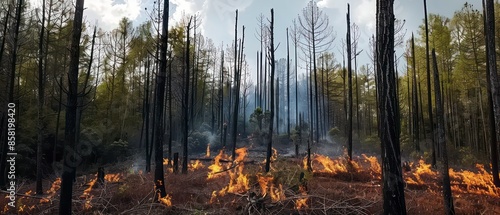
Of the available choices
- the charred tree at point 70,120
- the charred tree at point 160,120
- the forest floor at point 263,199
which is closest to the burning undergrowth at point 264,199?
the forest floor at point 263,199

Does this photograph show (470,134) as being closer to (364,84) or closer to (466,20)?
(466,20)

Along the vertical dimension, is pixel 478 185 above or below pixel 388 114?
below

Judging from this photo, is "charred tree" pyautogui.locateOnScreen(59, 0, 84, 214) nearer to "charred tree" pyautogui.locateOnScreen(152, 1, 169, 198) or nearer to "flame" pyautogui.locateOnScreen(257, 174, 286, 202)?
"charred tree" pyautogui.locateOnScreen(152, 1, 169, 198)

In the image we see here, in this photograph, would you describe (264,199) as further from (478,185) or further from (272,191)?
(478,185)

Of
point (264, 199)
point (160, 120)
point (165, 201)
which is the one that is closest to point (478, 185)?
point (264, 199)

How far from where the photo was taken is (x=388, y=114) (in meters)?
4.18

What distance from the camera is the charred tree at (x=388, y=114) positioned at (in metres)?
4.05

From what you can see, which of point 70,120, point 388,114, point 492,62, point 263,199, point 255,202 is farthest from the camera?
point 263,199

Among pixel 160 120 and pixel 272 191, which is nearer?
pixel 272 191

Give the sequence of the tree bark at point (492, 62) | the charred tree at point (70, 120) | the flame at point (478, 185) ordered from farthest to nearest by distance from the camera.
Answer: the flame at point (478, 185) < the charred tree at point (70, 120) < the tree bark at point (492, 62)

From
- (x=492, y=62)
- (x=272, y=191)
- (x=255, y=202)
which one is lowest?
(x=255, y=202)

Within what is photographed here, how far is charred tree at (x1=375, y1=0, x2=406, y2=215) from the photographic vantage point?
405 cm

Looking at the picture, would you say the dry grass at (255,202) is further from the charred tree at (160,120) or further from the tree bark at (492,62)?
the tree bark at (492,62)

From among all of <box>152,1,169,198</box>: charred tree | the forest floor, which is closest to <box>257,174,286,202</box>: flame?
the forest floor
